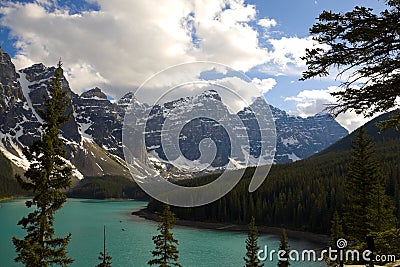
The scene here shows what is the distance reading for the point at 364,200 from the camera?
23.9m

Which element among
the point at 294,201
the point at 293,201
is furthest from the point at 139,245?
the point at 294,201

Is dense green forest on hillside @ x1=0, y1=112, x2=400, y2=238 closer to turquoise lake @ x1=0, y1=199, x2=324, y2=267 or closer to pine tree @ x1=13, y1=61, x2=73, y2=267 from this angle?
turquoise lake @ x1=0, y1=199, x2=324, y2=267

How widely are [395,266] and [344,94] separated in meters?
8.13

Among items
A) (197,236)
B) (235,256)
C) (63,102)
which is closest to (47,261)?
(63,102)

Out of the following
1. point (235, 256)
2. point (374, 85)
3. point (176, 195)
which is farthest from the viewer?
point (176, 195)

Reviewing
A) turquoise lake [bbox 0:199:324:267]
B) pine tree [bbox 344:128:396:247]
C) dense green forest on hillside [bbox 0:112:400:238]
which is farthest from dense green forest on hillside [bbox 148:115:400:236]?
pine tree [bbox 344:128:396:247]

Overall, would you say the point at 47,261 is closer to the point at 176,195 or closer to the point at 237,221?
the point at 237,221

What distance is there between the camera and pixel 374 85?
9297mm

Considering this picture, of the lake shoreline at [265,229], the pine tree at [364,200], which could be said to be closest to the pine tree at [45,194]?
the pine tree at [364,200]

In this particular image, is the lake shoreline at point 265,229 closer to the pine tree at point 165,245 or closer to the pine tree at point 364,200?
the pine tree at point 364,200

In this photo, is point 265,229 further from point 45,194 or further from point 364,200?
point 45,194

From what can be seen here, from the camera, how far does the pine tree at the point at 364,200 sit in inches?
918

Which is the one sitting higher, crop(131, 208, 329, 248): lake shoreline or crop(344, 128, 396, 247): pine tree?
crop(344, 128, 396, 247): pine tree

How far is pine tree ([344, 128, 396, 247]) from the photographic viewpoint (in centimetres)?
2333
